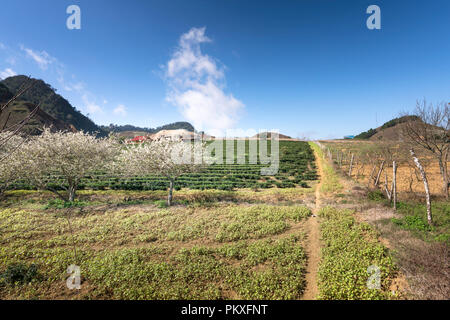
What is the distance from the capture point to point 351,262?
7602mm

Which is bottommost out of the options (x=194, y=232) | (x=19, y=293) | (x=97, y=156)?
(x=19, y=293)

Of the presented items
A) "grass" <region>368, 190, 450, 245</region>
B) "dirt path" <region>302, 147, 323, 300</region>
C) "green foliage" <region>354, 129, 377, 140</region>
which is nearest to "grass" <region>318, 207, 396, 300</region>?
"dirt path" <region>302, 147, 323, 300</region>

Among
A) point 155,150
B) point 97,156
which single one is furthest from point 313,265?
point 97,156

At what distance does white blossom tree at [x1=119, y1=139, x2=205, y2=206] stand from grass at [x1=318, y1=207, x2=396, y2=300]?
35.4ft

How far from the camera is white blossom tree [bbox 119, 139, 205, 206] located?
Result: 1519 centimetres

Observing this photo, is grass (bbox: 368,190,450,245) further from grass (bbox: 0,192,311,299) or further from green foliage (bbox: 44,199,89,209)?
green foliage (bbox: 44,199,89,209)

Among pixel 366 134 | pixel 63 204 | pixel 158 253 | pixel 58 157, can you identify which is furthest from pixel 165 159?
pixel 366 134

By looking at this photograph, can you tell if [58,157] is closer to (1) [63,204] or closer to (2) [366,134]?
(1) [63,204]

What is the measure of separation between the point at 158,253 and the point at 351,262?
8.73 meters

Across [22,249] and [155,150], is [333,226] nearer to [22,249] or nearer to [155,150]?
[155,150]

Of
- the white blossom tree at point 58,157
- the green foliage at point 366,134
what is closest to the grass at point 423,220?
the white blossom tree at point 58,157

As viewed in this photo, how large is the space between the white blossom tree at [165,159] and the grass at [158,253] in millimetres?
3291
